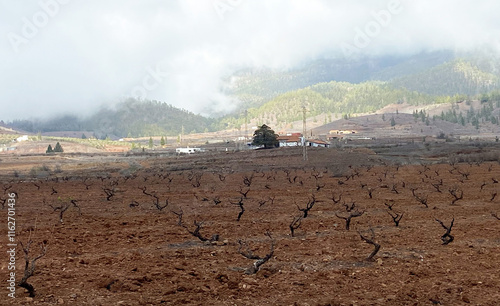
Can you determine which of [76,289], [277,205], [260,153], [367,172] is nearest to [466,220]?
[277,205]

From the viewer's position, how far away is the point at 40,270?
10797 mm

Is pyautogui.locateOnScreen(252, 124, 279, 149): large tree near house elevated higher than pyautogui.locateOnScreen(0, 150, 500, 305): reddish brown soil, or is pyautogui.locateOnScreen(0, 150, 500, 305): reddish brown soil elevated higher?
pyautogui.locateOnScreen(252, 124, 279, 149): large tree near house

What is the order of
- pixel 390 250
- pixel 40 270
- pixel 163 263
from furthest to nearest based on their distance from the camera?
pixel 390 250 < pixel 163 263 < pixel 40 270

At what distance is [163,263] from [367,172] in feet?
118

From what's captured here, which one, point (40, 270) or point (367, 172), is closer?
point (40, 270)

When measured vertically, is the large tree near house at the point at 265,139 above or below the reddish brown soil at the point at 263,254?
above

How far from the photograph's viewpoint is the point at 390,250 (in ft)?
41.2

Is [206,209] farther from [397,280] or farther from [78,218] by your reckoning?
[397,280]

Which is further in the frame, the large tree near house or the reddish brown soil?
the large tree near house

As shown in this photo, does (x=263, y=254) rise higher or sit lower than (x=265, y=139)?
lower

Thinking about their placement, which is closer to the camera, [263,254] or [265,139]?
[263,254]

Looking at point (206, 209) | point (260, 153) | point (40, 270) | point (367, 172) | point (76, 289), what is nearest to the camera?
point (76, 289)

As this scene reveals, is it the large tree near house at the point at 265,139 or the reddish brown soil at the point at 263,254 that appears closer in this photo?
the reddish brown soil at the point at 263,254

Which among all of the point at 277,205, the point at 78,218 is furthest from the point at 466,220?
the point at 78,218
